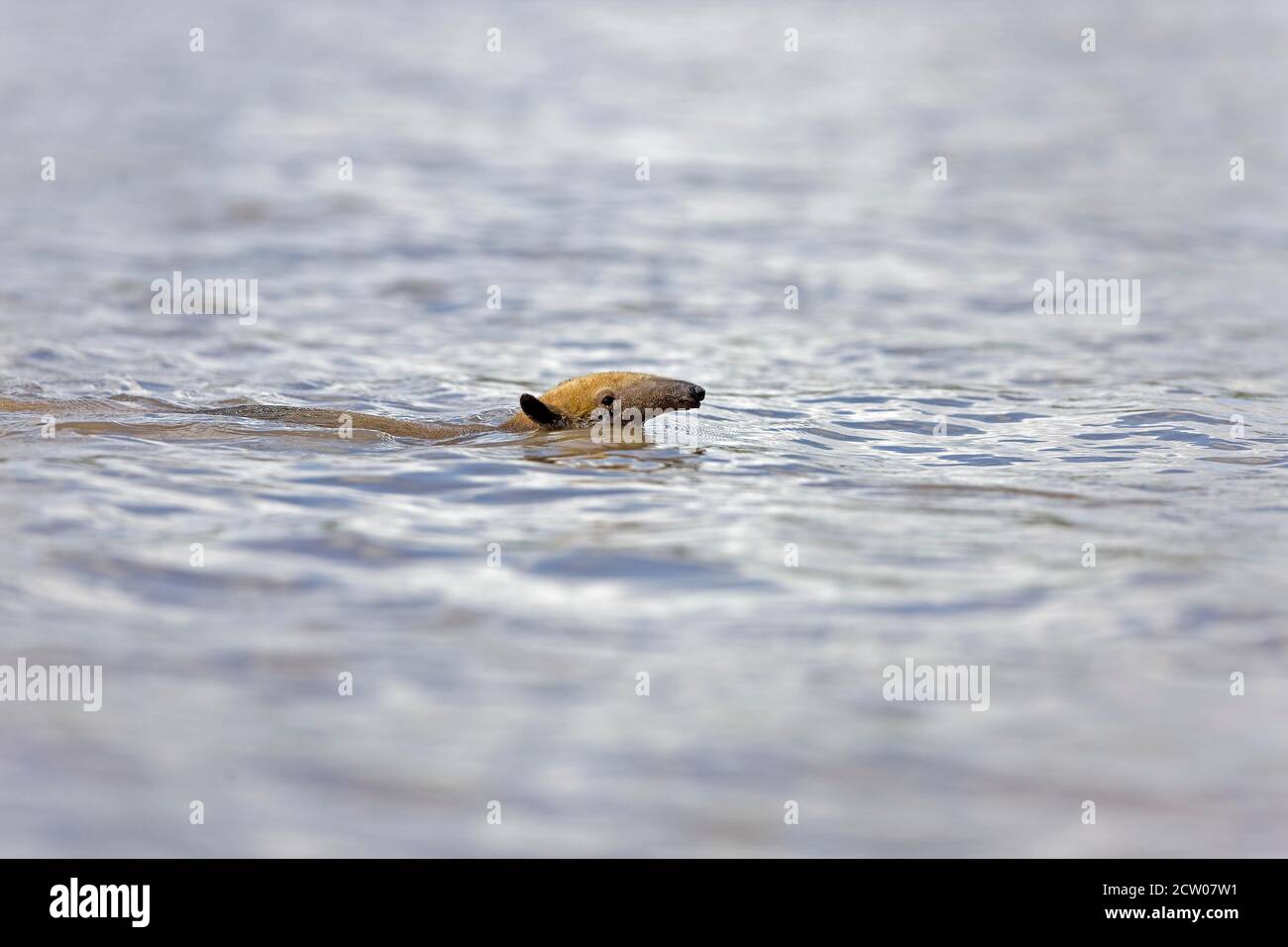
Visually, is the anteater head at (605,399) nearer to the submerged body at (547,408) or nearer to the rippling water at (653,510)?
the submerged body at (547,408)

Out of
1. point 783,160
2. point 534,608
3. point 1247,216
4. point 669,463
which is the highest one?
point 783,160

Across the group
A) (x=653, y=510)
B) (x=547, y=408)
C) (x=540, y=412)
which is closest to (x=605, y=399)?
(x=547, y=408)

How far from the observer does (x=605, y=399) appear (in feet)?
40.5

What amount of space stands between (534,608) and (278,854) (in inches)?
103

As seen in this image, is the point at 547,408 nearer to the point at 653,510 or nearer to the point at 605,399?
the point at 605,399

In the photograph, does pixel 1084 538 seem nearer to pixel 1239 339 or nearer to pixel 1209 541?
pixel 1209 541

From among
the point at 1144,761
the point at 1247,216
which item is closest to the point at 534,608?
the point at 1144,761

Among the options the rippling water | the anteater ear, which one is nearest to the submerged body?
the anteater ear

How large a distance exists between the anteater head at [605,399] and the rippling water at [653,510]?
0.33 m

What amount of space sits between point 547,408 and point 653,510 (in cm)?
219

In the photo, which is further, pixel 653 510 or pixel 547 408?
pixel 547 408

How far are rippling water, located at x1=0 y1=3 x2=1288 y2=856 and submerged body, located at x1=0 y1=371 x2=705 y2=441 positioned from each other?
1.14ft
